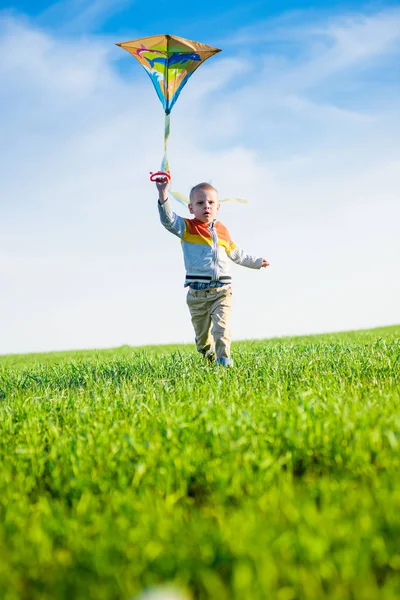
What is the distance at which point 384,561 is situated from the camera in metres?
2.05

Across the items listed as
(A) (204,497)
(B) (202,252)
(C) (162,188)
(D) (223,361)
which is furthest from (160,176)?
(A) (204,497)

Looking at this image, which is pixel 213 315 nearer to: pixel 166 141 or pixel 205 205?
pixel 205 205

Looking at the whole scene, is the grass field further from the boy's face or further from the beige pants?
the boy's face

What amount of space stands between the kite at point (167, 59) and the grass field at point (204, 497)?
3916 millimetres

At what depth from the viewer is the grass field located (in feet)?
6.48

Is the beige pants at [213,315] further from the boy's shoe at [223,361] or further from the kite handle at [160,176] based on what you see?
the kite handle at [160,176]

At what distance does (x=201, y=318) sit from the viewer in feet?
26.7

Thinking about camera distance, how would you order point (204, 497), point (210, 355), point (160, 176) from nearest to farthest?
point (204, 497) → point (160, 176) → point (210, 355)

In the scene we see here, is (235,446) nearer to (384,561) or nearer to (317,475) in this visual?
(317,475)

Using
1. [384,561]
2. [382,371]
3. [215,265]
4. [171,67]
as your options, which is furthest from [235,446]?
[171,67]

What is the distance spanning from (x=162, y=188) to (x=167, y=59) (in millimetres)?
1649

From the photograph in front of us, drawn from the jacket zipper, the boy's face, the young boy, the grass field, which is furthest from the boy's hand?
the grass field

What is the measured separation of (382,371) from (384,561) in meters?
4.32

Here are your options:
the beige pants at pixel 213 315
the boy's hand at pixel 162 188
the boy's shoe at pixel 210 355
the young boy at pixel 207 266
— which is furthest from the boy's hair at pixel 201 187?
the boy's shoe at pixel 210 355
